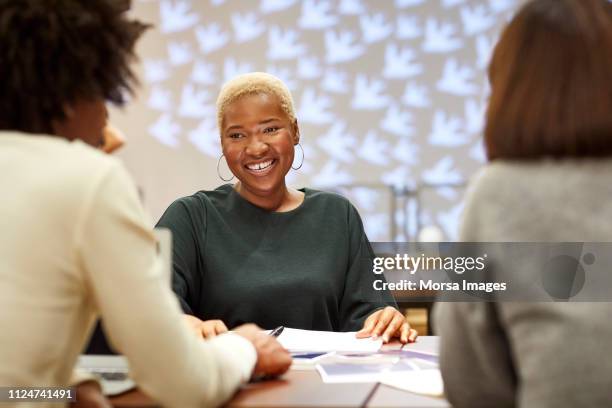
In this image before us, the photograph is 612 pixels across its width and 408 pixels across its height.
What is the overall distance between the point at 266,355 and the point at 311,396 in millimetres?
117

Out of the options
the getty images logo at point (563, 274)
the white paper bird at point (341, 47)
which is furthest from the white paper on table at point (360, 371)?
the white paper bird at point (341, 47)

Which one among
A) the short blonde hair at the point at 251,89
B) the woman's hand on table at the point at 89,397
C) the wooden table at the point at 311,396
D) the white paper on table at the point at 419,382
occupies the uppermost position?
the short blonde hair at the point at 251,89

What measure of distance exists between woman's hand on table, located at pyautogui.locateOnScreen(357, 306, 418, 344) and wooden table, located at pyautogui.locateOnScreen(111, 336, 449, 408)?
0.45 m

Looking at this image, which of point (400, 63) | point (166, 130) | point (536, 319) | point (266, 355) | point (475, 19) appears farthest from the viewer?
point (166, 130)

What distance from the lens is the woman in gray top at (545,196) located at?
849 millimetres

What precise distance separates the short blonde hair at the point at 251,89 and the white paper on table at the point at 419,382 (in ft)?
3.22

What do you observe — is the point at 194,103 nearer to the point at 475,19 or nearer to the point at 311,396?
the point at 475,19

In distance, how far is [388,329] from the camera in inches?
62.3

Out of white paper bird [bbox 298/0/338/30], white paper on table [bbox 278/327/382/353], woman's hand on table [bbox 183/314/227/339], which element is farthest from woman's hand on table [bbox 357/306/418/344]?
white paper bird [bbox 298/0/338/30]

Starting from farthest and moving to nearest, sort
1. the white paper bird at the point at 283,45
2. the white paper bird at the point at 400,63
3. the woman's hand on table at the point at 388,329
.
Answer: the white paper bird at the point at 283,45 → the white paper bird at the point at 400,63 → the woman's hand on table at the point at 388,329

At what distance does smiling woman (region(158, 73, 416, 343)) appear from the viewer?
1.83 m

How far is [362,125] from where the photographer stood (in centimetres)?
456

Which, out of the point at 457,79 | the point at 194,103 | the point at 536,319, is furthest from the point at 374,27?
the point at 536,319

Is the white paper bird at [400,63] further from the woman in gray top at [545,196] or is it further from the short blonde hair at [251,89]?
the woman in gray top at [545,196]
